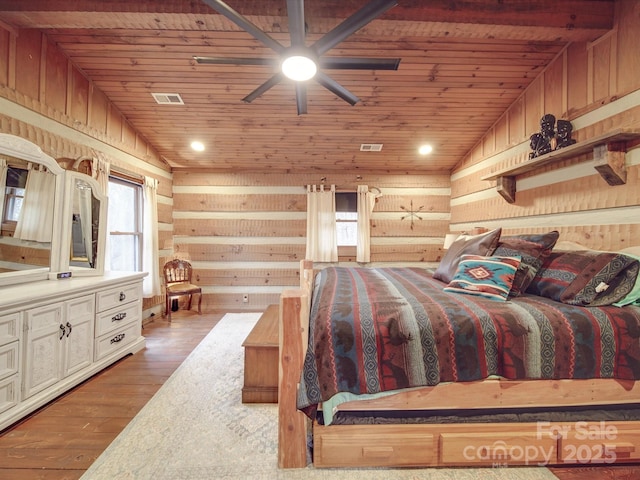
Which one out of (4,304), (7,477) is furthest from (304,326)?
(4,304)

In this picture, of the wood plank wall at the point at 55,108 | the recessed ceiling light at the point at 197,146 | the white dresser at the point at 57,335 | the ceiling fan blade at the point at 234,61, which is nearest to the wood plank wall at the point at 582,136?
the ceiling fan blade at the point at 234,61

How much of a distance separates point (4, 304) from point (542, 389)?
9.79 ft

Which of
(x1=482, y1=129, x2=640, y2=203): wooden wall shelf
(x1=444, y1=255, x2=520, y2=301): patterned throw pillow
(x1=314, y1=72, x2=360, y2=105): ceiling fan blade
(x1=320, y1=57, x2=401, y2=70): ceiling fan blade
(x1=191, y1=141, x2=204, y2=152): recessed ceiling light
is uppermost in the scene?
(x1=191, y1=141, x2=204, y2=152): recessed ceiling light

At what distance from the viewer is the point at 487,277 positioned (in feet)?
5.70

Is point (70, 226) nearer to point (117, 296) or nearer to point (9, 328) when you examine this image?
point (117, 296)

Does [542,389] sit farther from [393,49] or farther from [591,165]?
[393,49]

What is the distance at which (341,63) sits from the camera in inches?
71.7

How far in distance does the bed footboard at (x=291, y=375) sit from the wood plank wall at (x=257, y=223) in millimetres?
3077

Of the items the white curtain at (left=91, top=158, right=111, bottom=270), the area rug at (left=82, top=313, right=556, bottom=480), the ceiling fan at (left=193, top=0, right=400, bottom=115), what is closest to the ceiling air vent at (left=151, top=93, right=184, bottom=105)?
the white curtain at (left=91, top=158, right=111, bottom=270)

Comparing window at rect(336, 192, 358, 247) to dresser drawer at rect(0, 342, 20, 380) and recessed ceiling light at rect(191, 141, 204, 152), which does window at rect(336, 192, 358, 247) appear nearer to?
recessed ceiling light at rect(191, 141, 204, 152)

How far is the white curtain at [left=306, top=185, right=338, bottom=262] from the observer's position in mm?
4332

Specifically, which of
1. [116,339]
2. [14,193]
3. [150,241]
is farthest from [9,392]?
[150,241]

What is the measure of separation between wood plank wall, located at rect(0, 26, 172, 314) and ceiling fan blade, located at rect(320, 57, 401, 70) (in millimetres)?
2452

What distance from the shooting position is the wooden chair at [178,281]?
3.68 meters
